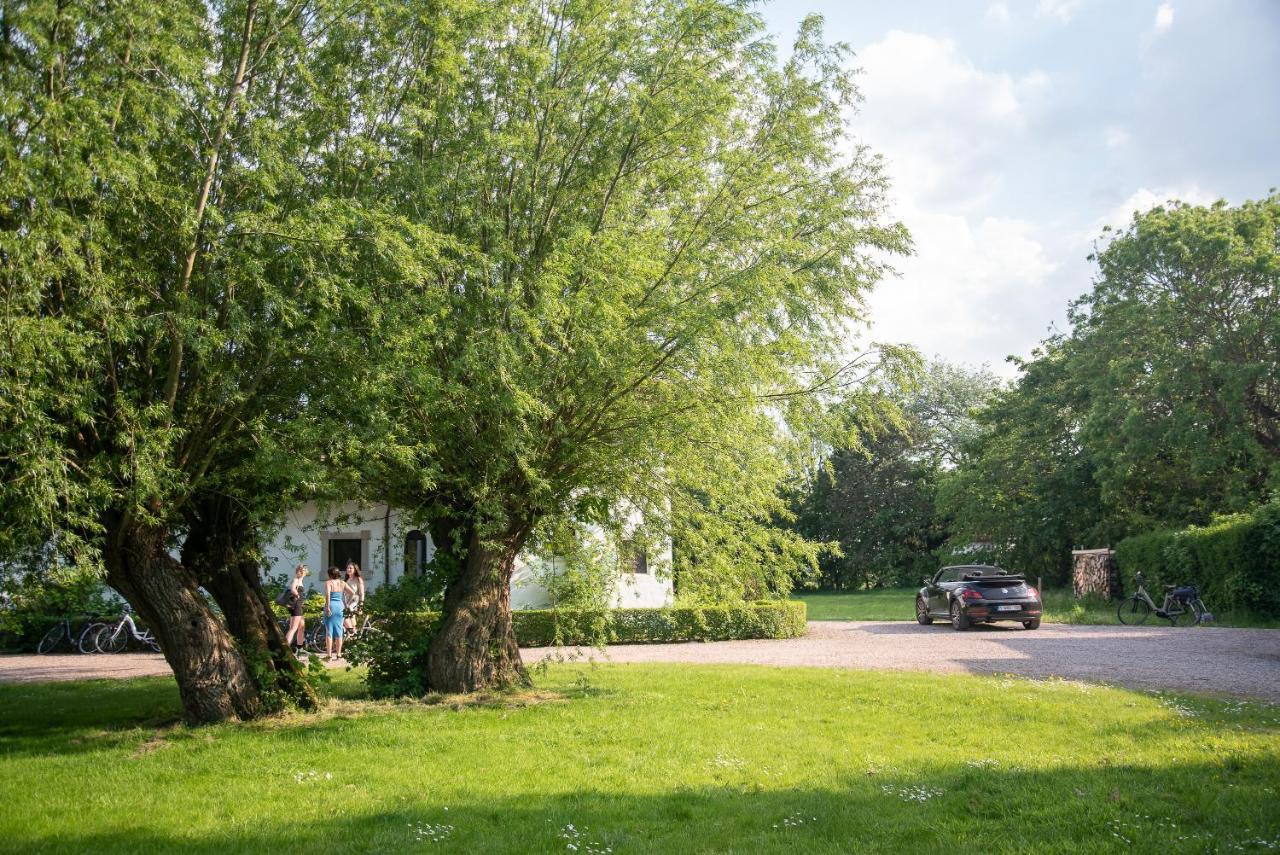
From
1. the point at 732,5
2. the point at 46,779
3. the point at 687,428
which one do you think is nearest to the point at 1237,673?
the point at 687,428

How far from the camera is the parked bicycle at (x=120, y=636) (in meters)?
20.5

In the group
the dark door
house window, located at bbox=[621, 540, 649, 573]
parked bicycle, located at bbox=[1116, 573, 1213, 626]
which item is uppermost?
the dark door

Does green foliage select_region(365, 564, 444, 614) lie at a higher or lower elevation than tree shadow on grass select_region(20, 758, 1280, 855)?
higher

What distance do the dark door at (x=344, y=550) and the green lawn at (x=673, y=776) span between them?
14.2 metres

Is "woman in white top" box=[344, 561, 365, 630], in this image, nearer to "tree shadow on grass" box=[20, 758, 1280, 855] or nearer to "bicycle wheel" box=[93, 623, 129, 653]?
"bicycle wheel" box=[93, 623, 129, 653]

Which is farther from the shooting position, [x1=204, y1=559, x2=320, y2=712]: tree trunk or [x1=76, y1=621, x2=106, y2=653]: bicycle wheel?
[x1=76, y1=621, x2=106, y2=653]: bicycle wheel

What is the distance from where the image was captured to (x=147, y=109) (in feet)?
25.0

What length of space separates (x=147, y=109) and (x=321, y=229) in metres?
1.70

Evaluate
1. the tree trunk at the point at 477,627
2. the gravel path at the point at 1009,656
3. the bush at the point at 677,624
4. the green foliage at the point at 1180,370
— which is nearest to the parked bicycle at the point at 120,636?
the gravel path at the point at 1009,656

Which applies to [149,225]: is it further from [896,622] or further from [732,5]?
[896,622]

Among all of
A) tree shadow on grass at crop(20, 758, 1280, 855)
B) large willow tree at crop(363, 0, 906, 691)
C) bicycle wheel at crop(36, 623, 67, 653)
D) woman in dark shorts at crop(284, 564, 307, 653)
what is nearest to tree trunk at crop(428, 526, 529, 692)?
large willow tree at crop(363, 0, 906, 691)

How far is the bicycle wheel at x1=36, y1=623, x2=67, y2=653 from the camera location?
20.6 metres

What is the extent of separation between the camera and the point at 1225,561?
21828 mm

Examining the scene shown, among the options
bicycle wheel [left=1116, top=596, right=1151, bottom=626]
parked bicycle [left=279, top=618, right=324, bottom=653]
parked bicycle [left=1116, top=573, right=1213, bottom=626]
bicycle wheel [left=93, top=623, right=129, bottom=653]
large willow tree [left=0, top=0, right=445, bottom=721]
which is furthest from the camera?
bicycle wheel [left=1116, top=596, right=1151, bottom=626]
